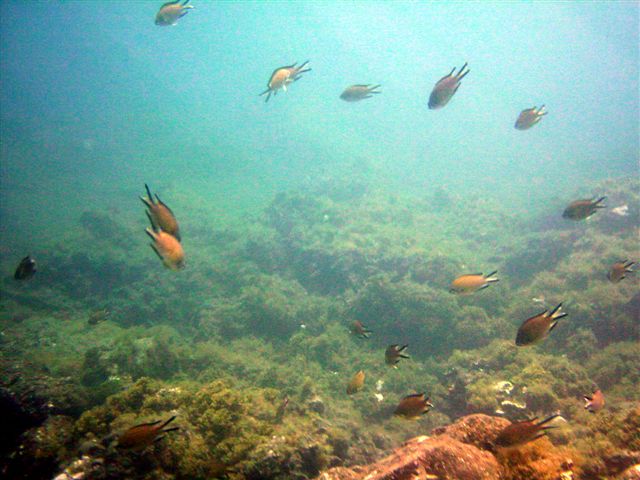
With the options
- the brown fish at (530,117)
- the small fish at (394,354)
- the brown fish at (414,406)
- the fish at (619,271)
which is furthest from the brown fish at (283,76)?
the fish at (619,271)

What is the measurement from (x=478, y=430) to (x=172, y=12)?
953cm

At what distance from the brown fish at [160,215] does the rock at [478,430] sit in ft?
14.0

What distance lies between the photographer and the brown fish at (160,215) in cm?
292

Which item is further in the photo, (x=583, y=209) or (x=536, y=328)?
(x=583, y=209)

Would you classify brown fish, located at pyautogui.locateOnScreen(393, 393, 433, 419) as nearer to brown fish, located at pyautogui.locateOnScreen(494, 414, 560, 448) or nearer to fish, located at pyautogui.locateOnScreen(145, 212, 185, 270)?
brown fish, located at pyautogui.locateOnScreen(494, 414, 560, 448)

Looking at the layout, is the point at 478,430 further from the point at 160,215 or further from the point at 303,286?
the point at 303,286

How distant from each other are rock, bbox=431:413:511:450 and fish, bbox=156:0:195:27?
30.0 ft

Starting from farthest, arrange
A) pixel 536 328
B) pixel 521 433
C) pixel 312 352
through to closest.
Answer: pixel 312 352, pixel 536 328, pixel 521 433

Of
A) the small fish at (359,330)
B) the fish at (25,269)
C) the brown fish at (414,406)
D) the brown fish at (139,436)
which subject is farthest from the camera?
the fish at (25,269)

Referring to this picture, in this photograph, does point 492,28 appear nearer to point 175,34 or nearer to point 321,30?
point 321,30

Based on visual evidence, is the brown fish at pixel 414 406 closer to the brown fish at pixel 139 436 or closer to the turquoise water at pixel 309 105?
the brown fish at pixel 139 436

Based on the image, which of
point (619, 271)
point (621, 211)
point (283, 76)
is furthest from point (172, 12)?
point (621, 211)

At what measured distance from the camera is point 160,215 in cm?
297

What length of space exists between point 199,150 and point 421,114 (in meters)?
90.4
